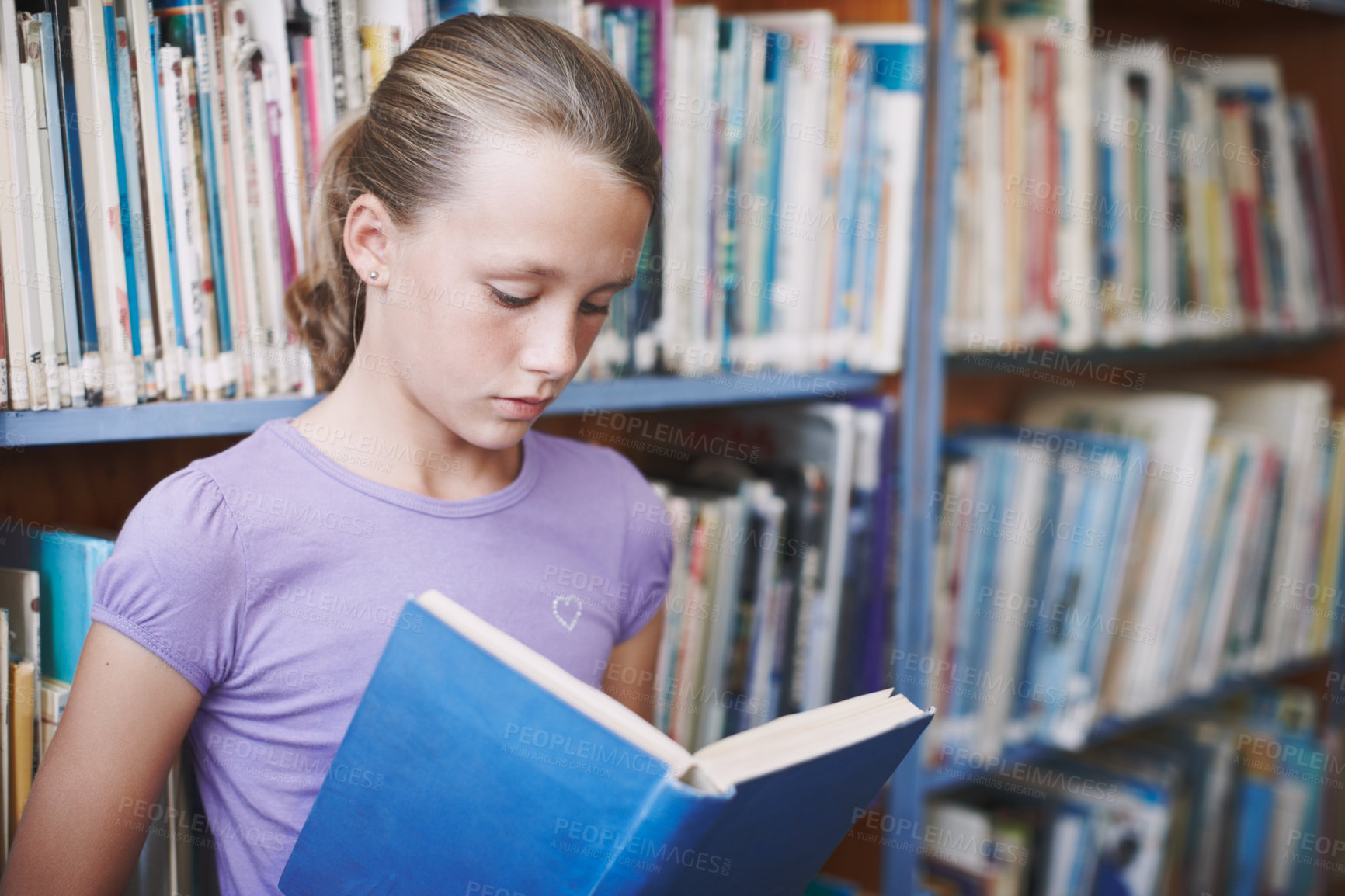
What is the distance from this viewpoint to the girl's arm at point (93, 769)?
652 mm

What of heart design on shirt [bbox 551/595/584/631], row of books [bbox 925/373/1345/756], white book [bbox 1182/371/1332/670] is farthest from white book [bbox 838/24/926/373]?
white book [bbox 1182/371/1332/670]

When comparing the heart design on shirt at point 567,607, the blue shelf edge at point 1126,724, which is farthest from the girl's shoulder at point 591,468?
the blue shelf edge at point 1126,724

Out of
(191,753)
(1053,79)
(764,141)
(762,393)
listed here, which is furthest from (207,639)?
(1053,79)

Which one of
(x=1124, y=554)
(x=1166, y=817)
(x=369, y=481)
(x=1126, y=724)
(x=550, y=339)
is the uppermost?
(x=550, y=339)

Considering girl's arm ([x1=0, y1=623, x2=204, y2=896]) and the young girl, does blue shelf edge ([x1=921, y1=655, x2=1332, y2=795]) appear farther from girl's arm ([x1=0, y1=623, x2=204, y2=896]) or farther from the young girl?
girl's arm ([x1=0, y1=623, x2=204, y2=896])

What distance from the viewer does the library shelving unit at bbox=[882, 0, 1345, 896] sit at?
1.21 meters

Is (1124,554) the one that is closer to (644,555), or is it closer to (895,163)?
(895,163)

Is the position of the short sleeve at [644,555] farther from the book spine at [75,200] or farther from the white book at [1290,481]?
the white book at [1290,481]

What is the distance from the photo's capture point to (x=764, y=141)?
1.10 metres

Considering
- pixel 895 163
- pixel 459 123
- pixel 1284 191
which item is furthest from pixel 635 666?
pixel 1284 191

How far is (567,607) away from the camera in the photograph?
0.85 m

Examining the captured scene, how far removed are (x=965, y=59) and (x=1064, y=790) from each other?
1.07 metres

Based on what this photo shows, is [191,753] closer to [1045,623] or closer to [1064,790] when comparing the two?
[1045,623]

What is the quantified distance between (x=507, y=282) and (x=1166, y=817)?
1.36m
